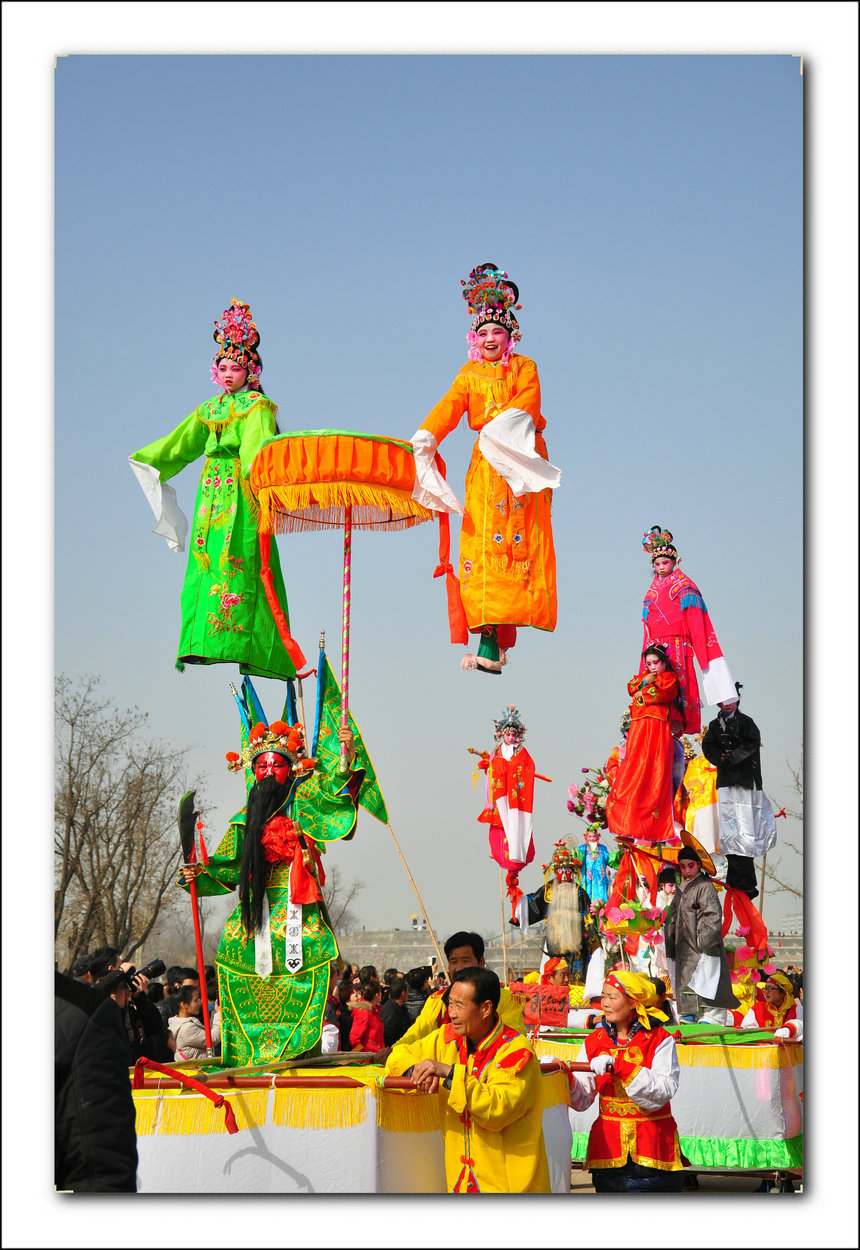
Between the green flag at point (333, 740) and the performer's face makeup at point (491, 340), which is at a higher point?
the performer's face makeup at point (491, 340)

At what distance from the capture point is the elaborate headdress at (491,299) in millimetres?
4090

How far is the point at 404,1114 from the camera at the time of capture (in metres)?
3.47

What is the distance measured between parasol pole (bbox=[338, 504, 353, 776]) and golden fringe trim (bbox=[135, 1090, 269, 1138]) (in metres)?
1.10

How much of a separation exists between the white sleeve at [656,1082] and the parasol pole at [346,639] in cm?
143

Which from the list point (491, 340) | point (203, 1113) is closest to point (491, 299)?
point (491, 340)

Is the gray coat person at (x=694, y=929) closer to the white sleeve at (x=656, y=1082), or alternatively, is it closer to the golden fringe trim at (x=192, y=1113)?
the white sleeve at (x=656, y=1082)

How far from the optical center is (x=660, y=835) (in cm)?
504

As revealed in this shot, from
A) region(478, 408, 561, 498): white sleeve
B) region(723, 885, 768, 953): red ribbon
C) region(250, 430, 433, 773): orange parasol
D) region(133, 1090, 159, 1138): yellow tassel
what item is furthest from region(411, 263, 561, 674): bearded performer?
region(723, 885, 768, 953): red ribbon

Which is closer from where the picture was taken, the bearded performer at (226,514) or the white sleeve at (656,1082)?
the white sleeve at (656,1082)

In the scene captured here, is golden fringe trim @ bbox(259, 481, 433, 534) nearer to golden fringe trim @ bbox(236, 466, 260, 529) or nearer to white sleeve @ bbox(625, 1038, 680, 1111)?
golden fringe trim @ bbox(236, 466, 260, 529)

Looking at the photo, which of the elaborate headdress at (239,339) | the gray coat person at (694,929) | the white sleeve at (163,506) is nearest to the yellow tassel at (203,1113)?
the white sleeve at (163,506)

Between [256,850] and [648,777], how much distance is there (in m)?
1.57

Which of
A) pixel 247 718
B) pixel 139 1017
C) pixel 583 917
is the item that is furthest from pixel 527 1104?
pixel 583 917

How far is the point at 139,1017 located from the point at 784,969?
2371 mm
